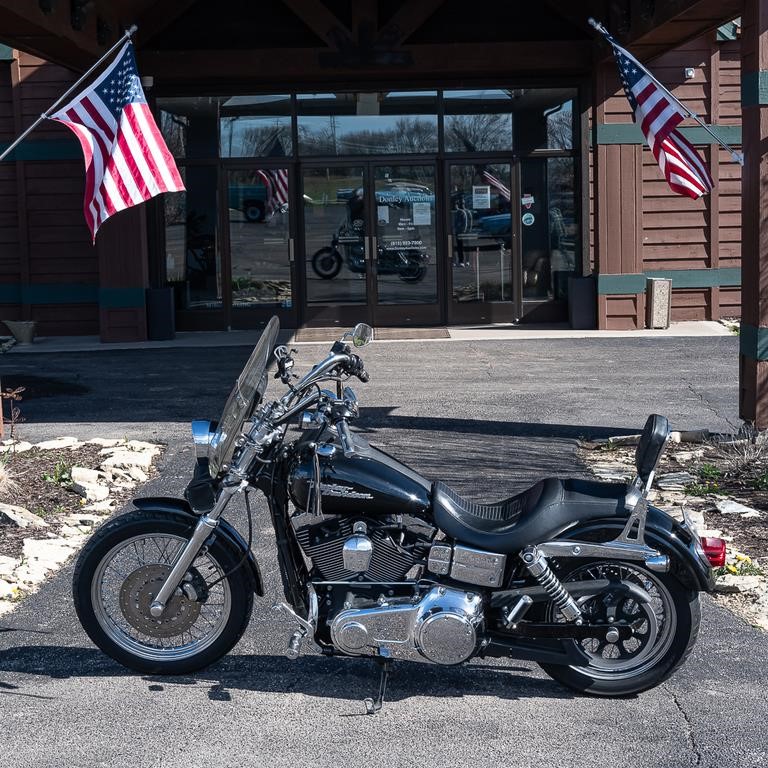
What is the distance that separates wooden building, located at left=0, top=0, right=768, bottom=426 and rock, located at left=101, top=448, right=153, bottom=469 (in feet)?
23.8

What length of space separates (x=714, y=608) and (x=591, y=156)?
1127cm

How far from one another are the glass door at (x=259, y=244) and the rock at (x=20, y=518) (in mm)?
9478

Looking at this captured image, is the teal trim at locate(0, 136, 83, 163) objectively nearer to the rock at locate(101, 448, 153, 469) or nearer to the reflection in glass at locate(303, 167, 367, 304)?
the reflection in glass at locate(303, 167, 367, 304)

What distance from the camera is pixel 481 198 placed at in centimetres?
1611

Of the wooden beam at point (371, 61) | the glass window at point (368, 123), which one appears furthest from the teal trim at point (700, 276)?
the glass window at point (368, 123)

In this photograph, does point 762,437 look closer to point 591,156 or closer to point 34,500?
point 34,500

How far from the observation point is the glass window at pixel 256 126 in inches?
620

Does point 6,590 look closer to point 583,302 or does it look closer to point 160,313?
point 160,313

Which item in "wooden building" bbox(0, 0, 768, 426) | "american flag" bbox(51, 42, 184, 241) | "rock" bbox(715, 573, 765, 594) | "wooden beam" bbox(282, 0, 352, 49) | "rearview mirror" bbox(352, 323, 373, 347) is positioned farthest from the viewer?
"wooden building" bbox(0, 0, 768, 426)

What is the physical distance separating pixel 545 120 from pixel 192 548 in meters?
12.6

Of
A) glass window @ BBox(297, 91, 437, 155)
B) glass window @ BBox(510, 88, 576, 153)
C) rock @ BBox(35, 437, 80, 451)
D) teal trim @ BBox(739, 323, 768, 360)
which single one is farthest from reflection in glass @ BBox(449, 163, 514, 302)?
rock @ BBox(35, 437, 80, 451)

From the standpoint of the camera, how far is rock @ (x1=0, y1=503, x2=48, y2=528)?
6730 mm

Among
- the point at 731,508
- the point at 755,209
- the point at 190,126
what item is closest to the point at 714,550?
the point at 731,508

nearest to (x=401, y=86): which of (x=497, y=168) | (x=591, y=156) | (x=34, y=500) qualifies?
(x=497, y=168)
